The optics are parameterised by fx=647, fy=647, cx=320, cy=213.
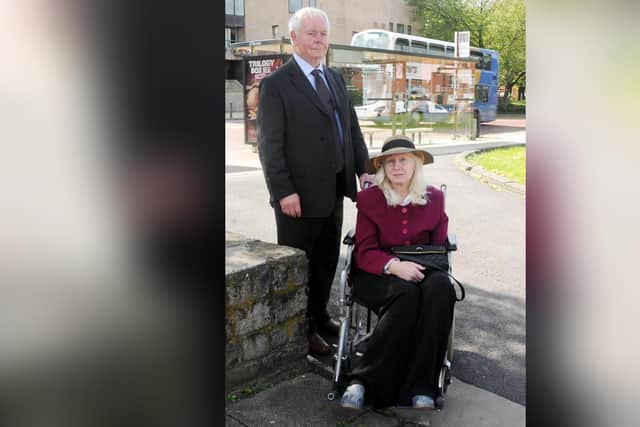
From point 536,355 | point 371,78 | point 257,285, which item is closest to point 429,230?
point 257,285

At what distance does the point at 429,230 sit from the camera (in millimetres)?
2920

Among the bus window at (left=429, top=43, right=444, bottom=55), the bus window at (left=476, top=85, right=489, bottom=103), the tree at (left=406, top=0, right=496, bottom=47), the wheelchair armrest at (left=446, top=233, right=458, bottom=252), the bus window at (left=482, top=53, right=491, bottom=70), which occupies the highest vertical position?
the tree at (left=406, top=0, right=496, bottom=47)

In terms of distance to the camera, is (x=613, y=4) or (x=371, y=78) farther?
(x=371, y=78)

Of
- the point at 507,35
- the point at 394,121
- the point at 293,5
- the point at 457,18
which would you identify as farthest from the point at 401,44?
the point at 457,18

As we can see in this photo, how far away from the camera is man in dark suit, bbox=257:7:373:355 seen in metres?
3.04

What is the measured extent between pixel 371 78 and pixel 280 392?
13.7 metres

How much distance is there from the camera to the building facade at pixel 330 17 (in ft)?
142

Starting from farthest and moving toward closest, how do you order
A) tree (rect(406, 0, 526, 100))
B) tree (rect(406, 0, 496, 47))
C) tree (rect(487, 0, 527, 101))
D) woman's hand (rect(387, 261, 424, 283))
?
tree (rect(406, 0, 496, 47)) < tree (rect(406, 0, 526, 100)) < tree (rect(487, 0, 527, 101)) < woman's hand (rect(387, 261, 424, 283))

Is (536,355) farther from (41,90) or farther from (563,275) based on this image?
(41,90)

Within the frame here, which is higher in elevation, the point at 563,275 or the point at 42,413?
the point at 563,275

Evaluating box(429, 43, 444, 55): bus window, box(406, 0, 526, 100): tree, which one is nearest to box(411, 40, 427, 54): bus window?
box(429, 43, 444, 55): bus window

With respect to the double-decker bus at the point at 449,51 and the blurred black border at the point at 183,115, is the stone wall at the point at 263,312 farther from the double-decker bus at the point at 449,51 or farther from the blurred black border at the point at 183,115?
the double-decker bus at the point at 449,51

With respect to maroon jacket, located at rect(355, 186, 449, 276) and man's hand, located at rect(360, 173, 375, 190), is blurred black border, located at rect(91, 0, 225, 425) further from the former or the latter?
man's hand, located at rect(360, 173, 375, 190)

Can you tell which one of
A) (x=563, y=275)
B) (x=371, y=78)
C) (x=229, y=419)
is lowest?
(x=229, y=419)
